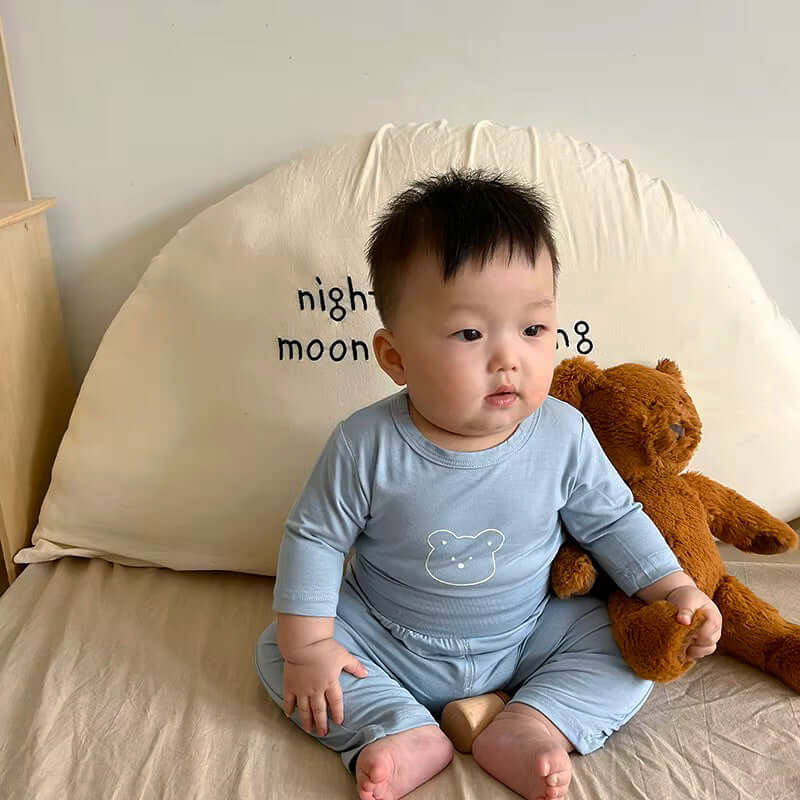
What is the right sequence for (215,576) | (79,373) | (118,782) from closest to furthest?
(118,782) → (215,576) → (79,373)

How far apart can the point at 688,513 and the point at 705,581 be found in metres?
0.07

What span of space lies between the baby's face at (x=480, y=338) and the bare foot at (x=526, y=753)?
0.88 ft

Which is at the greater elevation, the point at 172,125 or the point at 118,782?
the point at 172,125

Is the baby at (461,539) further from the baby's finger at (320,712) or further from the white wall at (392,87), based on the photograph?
the white wall at (392,87)

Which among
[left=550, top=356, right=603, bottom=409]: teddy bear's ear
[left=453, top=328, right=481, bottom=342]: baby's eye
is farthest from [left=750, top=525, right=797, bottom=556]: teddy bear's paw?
[left=453, top=328, right=481, bottom=342]: baby's eye

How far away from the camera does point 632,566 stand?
94 cm

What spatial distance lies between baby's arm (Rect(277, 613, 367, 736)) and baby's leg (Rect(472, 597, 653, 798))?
14 centimetres

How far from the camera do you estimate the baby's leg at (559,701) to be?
0.80 m

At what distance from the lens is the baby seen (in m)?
0.84

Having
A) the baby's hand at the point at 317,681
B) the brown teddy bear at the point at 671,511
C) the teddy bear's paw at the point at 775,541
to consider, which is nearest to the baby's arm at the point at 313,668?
the baby's hand at the point at 317,681

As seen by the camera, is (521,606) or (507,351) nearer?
(507,351)

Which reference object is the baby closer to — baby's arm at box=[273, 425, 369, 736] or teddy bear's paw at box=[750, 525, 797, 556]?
baby's arm at box=[273, 425, 369, 736]

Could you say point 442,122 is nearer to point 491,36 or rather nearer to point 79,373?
point 491,36

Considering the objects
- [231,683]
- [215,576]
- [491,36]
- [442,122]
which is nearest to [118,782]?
[231,683]
